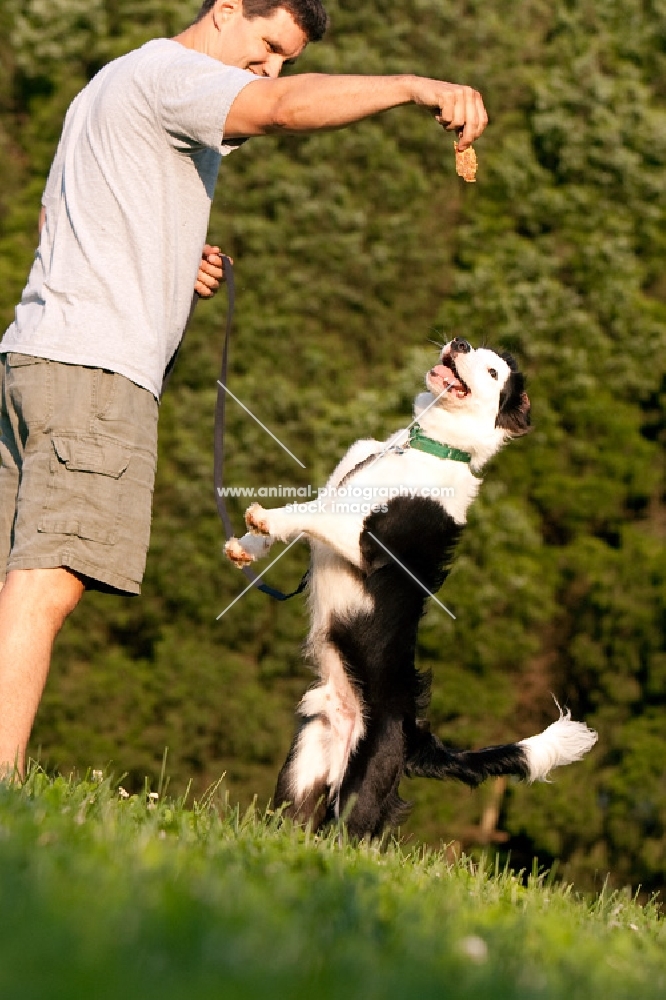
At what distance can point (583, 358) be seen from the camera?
1170 cm

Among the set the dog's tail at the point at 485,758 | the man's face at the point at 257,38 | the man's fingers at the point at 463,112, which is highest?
the man's face at the point at 257,38

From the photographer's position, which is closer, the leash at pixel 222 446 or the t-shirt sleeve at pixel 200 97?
the t-shirt sleeve at pixel 200 97

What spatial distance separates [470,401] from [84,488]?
1.53 m

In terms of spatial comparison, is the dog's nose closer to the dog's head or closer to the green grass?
the dog's head

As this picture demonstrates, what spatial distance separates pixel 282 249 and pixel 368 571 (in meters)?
8.03

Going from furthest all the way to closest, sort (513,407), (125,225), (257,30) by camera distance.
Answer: (513,407) → (257,30) → (125,225)

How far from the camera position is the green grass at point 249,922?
1735 mm

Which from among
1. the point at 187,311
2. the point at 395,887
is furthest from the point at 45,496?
the point at 395,887

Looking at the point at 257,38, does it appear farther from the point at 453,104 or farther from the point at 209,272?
the point at 453,104

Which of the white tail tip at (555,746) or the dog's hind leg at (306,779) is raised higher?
the white tail tip at (555,746)

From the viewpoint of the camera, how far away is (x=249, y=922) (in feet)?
6.75

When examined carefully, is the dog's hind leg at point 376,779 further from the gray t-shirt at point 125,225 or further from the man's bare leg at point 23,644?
the gray t-shirt at point 125,225

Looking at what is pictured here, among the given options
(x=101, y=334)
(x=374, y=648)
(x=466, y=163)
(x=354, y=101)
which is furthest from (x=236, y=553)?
(x=354, y=101)

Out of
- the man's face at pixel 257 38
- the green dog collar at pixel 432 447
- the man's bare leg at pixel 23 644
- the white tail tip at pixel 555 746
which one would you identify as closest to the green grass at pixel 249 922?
the man's bare leg at pixel 23 644
